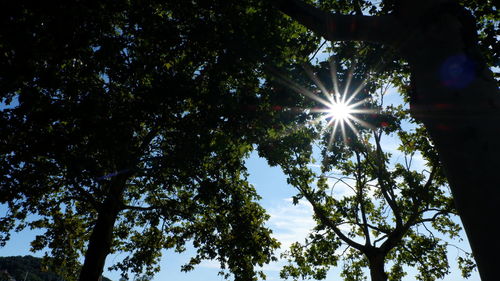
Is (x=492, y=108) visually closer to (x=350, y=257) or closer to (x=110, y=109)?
(x=110, y=109)

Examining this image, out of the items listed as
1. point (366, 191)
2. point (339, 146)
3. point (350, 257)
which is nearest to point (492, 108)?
point (339, 146)

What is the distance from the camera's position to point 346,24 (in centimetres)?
264

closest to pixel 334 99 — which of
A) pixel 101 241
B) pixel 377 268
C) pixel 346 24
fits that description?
pixel 346 24

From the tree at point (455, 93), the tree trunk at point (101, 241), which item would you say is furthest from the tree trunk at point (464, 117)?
the tree trunk at point (101, 241)

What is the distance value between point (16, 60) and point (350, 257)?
19.7 meters

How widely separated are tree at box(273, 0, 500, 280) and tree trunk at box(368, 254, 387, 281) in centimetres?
1227

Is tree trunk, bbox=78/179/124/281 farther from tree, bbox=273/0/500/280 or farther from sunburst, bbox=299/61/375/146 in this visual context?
tree, bbox=273/0/500/280

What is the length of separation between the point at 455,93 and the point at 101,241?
45.9 feet

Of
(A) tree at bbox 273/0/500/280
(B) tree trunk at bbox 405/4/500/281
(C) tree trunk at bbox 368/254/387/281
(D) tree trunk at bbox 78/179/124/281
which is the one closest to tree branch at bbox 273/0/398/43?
(A) tree at bbox 273/0/500/280

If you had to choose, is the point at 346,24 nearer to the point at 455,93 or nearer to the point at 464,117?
the point at 455,93

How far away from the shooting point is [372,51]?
8.57m

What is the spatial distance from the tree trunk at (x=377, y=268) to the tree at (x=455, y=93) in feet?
40.3

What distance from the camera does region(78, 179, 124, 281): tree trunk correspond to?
38.5ft

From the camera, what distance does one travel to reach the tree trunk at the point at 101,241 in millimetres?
11728
